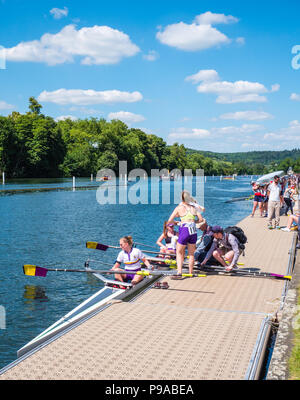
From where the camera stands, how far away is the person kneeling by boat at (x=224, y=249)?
379 inches

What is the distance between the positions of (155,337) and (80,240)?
50.1 ft

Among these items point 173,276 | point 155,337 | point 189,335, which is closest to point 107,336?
point 155,337

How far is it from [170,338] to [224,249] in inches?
189

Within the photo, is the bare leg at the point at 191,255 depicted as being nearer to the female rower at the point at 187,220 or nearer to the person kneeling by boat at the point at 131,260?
the female rower at the point at 187,220

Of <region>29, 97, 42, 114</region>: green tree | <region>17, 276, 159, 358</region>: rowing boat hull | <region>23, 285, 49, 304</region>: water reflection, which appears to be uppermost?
<region>29, 97, 42, 114</region>: green tree

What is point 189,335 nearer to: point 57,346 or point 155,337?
point 155,337

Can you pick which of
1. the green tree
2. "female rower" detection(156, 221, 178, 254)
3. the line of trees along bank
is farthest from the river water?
the green tree

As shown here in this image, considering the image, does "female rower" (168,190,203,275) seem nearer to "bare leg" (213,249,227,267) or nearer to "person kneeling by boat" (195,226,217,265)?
"person kneeling by boat" (195,226,217,265)

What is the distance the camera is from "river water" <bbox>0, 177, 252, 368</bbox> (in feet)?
31.5

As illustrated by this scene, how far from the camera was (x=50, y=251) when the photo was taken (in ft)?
58.8

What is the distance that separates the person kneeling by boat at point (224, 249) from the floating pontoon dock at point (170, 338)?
2.44 ft

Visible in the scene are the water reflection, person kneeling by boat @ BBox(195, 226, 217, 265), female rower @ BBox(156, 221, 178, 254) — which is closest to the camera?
person kneeling by boat @ BBox(195, 226, 217, 265)

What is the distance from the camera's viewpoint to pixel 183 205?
31.0 ft

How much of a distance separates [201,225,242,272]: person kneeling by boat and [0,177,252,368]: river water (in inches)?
158
